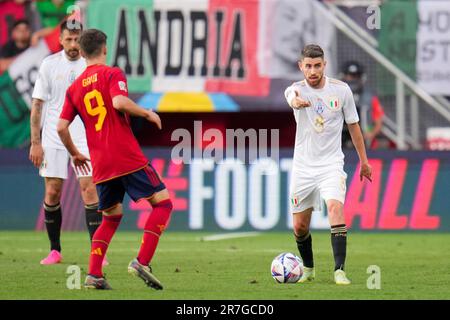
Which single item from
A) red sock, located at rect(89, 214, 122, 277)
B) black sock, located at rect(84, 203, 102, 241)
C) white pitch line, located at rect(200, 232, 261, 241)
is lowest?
white pitch line, located at rect(200, 232, 261, 241)

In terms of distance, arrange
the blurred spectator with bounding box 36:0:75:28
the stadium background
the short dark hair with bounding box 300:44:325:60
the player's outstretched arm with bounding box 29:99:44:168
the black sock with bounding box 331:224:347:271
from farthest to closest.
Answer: the blurred spectator with bounding box 36:0:75:28
the stadium background
the player's outstretched arm with bounding box 29:99:44:168
the short dark hair with bounding box 300:44:325:60
the black sock with bounding box 331:224:347:271

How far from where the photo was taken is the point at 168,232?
65.7ft

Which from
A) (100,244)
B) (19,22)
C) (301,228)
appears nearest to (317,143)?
(301,228)

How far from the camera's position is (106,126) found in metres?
10.4

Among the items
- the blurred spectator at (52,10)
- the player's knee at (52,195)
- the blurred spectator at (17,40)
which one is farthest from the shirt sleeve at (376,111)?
the player's knee at (52,195)

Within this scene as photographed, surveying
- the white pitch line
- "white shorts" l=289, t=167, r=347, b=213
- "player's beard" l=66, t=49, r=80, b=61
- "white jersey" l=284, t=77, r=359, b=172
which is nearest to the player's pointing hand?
"white jersey" l=284, t=77, r=359, b=172

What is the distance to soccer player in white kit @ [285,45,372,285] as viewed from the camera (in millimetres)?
11484

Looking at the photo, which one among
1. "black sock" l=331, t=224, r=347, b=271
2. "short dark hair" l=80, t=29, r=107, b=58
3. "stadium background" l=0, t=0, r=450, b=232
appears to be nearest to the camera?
"short dark hair" l=80, t=29, r=107, b=58

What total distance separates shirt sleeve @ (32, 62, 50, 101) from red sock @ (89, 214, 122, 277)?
3.39 meters

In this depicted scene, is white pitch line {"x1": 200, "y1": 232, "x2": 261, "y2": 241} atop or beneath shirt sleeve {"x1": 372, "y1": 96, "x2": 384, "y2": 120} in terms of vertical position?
beneath

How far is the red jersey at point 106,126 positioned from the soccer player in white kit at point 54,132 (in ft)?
9.94

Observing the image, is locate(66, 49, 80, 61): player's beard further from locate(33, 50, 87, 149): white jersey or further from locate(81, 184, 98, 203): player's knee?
locate(81, 184, 98, 203): player's knee

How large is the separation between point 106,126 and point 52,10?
1295cm

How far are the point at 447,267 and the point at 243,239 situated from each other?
18.6 ft
